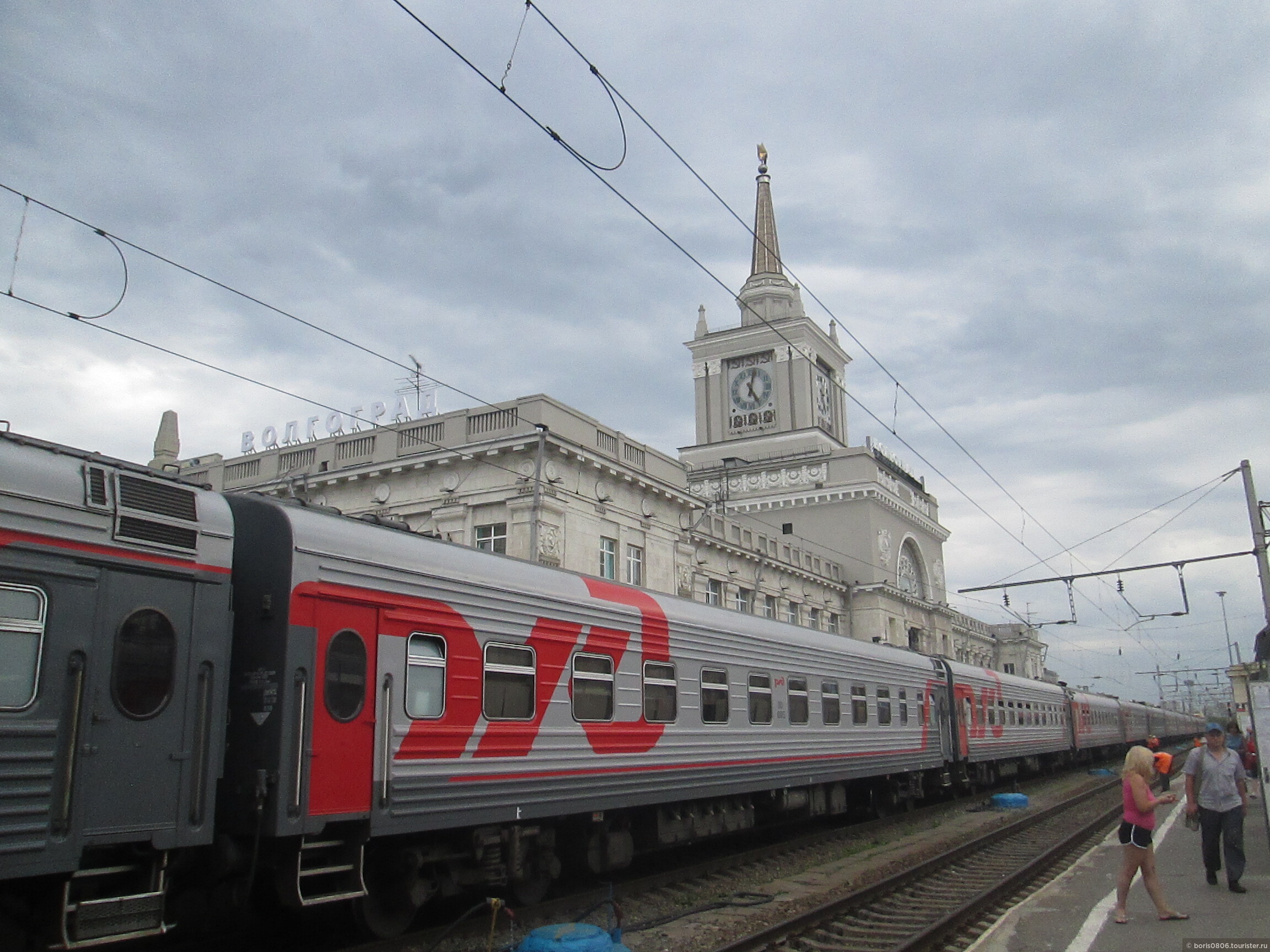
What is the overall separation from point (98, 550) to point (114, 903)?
7.51 feet

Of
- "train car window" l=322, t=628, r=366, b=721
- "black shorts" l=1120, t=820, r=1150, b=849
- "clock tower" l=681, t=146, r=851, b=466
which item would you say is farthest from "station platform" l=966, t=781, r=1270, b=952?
"clock tower" l=681, t=146, r=851, b=466

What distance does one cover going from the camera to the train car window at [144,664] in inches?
276

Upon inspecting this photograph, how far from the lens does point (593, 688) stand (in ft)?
37.1

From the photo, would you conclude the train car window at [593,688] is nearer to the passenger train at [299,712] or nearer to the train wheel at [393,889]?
the passenger train at [299,712]

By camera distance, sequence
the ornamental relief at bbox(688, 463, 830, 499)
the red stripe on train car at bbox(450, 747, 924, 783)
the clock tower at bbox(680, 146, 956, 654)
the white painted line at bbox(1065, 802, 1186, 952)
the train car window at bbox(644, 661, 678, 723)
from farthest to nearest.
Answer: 1. the ornamental relief at bbox(688, 463, 830, 499)
2. the clock tower at bbox(680, 146, 956, 654)
3. the train car window at bbox(644, 661, 678, 723)
4. the red stripe on train car at bbox(450, 747, 924, 783)
5. the white painted line at bbox(1065, 802, 1186, 952)

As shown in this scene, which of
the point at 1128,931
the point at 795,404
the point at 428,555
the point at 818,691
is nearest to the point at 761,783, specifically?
the point at 818,691

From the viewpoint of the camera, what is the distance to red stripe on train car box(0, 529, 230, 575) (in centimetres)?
654

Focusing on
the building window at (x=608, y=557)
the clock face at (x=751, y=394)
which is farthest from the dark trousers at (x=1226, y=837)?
the clock face at (x=751, y=394)

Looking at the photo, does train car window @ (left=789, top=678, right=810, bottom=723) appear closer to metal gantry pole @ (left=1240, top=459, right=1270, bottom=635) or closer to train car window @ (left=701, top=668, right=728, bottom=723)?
train car window @ (left=701, top=668, right=728, bottom=723)

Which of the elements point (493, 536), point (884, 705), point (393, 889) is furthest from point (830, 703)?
point (493, 536)

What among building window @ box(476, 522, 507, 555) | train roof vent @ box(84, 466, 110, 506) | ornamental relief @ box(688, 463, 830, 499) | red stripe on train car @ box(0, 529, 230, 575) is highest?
ornamental relief @ box(688, 463, 830, 499)

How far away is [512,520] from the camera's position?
96.8ft

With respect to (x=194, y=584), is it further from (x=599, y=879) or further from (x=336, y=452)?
(x=336, y=452)

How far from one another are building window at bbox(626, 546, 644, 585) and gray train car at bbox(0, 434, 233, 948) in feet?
82.6
